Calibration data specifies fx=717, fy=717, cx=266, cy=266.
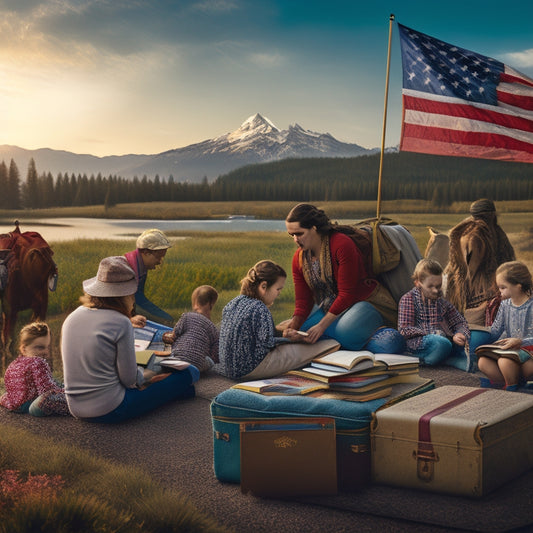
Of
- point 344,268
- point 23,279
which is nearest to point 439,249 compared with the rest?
point 344,268

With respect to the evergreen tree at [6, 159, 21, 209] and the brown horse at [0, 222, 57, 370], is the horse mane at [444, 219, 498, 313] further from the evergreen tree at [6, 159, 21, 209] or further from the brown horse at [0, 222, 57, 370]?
the evergreen tree at [6, 159, 21, 209]

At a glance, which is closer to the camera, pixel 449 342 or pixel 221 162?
pixel 449 342

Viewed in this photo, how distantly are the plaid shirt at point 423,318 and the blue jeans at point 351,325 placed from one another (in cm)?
30

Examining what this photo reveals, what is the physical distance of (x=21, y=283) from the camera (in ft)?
23.2

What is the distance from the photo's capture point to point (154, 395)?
5.03m

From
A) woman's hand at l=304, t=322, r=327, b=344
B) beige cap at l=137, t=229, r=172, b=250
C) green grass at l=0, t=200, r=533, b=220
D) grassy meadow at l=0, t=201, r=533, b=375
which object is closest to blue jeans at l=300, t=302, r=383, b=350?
woman's hand at l=304, t=322, r=327, b=344

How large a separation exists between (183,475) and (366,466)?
102 centimetres

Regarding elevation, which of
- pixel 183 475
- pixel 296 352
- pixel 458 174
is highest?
pixel 458 174

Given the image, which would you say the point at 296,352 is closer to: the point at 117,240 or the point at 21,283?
the point at 21,283

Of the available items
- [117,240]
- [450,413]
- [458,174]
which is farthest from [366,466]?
[458,174]

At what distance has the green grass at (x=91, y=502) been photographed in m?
3.17

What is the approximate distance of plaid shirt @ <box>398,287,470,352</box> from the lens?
20.3 ft

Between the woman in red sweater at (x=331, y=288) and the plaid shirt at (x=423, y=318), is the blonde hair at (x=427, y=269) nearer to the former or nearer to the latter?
the plaid shirt at (x=423, y=318)

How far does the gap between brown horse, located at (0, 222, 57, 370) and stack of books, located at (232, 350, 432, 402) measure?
12.4ft
